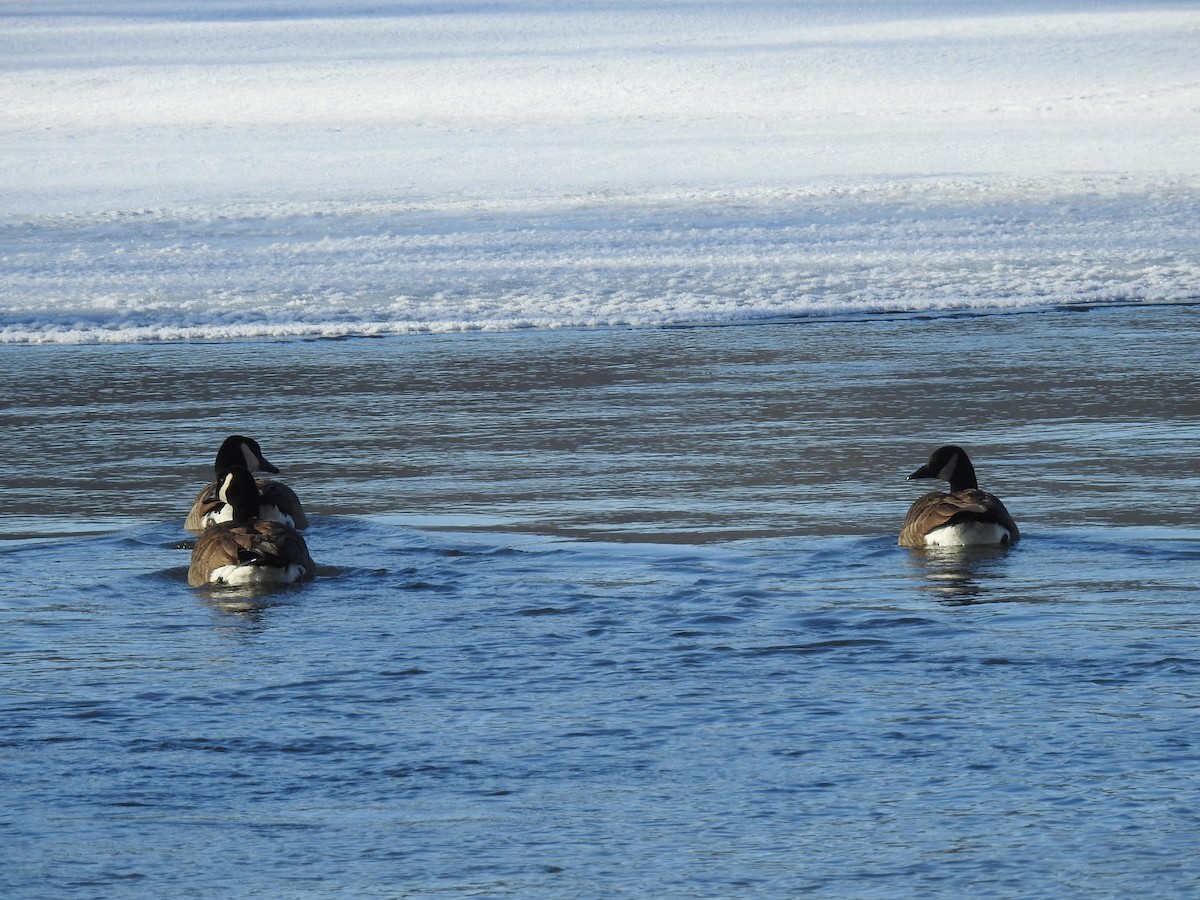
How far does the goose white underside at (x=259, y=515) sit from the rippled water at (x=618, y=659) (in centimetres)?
19

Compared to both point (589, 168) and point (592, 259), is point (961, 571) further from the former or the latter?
point (589, 168)

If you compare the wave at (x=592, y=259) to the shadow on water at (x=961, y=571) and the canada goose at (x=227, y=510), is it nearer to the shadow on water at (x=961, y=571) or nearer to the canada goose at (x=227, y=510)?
the canada goose at (x=227, y=510)

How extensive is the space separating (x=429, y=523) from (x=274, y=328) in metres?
7.45

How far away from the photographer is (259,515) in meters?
8.49

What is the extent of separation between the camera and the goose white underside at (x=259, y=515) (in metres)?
8.43

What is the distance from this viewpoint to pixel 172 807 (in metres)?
4.96

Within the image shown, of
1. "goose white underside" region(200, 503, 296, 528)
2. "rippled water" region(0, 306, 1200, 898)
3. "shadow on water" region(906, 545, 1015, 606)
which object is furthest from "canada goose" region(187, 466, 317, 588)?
"shadow on water" region(906, 545, 1015, 606)

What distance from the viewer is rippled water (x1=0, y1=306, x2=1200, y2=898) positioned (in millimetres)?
4605

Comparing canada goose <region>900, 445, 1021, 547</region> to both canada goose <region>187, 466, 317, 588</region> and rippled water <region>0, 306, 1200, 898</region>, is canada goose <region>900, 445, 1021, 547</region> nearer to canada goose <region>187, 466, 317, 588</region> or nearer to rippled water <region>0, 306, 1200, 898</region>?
rippled water <region>0, 306, 1200, 898</region>

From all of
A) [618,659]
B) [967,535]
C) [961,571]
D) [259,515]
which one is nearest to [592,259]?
[259,515]

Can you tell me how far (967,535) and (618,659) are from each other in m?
2.18

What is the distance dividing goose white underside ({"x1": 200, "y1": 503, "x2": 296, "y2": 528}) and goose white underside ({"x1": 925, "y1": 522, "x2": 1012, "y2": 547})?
9.30 ft

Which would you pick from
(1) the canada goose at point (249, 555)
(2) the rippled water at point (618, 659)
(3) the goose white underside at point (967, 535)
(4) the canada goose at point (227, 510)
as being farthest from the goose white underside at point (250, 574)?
(3) the goose white underside at point (967, 535)

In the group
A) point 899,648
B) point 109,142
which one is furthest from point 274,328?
point 109,142
